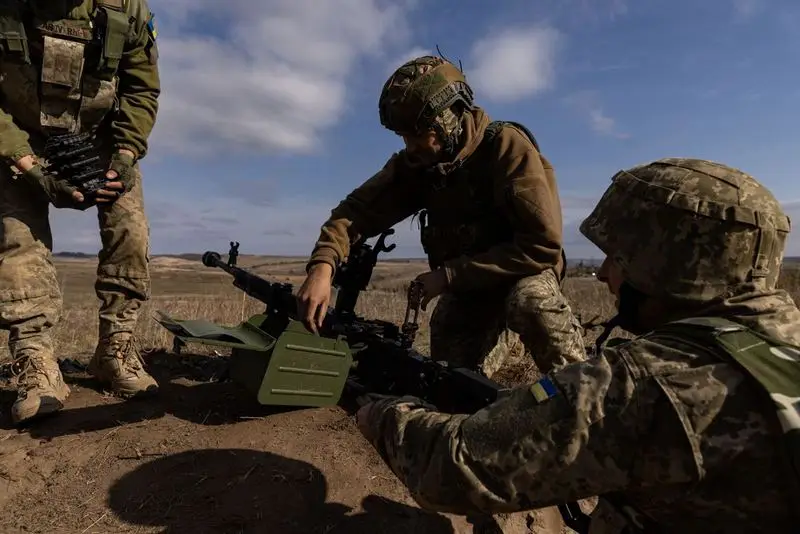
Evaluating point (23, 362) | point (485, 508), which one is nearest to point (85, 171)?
point (23, 362)

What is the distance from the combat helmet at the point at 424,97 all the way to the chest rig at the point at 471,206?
275 mm

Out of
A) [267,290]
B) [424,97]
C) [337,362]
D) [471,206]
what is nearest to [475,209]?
[471,206]

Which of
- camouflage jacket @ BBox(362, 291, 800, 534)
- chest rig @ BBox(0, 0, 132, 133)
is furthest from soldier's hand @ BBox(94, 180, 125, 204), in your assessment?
camouflage jacket @ BBox(362, 291, 800, 534)

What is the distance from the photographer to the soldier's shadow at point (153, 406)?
137 inches

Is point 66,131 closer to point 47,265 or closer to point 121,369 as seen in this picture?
point 47,265

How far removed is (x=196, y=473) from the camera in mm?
2977

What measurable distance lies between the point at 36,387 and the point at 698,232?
3616mm

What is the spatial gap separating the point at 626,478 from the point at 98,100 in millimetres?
3881

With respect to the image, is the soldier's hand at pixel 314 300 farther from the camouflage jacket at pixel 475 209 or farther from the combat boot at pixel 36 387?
the combat boot at pixel 36 387

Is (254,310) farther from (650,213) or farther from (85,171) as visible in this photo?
(650,213)

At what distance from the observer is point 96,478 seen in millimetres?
2963

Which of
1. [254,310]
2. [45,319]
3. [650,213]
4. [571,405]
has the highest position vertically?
[650,213]

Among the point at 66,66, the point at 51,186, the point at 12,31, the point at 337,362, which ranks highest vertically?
the point at 12,31

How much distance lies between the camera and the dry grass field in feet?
8.87
